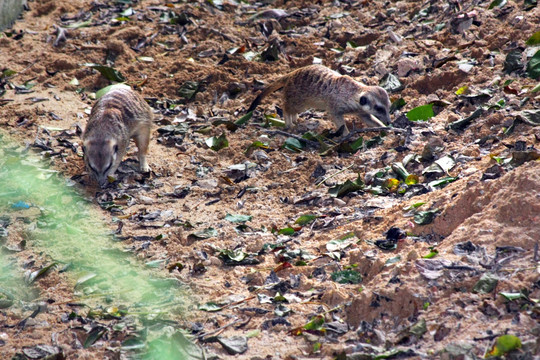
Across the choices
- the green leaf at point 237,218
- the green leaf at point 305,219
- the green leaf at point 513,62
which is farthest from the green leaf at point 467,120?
the green leaf at point 237,218

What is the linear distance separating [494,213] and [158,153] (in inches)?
163

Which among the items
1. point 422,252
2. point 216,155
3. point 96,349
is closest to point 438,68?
point 216,155

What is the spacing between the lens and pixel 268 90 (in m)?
7.42

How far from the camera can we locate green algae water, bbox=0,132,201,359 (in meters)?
3.85

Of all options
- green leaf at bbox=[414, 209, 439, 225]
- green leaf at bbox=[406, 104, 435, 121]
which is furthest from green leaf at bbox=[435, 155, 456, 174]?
green leaf at bbox=[406, 104, 435, 121]

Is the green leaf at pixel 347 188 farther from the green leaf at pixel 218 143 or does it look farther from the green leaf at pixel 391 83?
the green leaf at pixel 391 83

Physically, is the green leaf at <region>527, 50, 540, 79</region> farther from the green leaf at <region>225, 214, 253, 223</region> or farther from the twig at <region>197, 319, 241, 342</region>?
the twig at <region>197, 319, 241, 342</region>

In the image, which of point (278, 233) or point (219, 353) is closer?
point (219, 353)

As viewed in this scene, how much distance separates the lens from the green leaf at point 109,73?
7.89 metres

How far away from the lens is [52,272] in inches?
181

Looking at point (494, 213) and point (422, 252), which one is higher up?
point (494, 213)

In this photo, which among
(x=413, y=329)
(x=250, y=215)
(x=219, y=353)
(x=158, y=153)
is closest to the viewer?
(x=413, y=329)

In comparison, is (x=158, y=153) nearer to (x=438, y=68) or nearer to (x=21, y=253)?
(x=21, y=253)

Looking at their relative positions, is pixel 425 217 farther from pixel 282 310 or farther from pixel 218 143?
pixel 218 143
